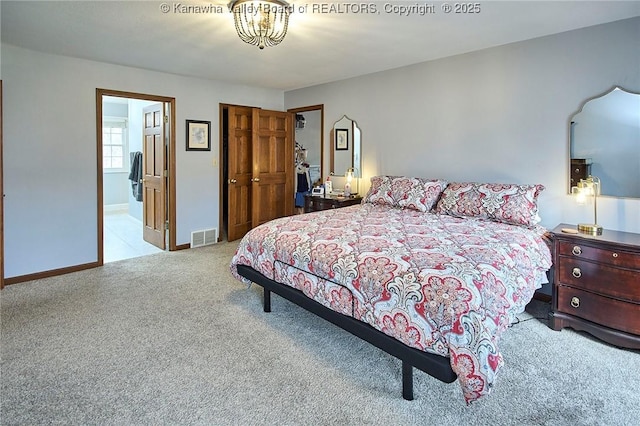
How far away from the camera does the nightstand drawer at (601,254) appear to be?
237 cm

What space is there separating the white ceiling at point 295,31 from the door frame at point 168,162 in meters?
0.38

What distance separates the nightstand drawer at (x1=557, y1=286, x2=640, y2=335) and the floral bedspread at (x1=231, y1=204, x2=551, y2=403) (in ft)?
0.91

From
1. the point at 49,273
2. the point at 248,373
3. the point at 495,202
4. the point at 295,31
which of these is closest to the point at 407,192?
the point at 495,202

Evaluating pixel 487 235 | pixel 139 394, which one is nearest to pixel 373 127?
pixel 487 235

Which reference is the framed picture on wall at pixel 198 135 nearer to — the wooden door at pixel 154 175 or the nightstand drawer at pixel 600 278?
the wooden door at pixel 154 175

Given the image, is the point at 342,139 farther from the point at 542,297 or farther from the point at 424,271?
the point at 424,271

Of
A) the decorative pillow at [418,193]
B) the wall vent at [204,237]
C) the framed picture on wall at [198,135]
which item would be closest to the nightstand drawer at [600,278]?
the decorative pillow at [418,193]

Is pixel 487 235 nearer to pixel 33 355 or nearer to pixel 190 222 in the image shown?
pixel 33 355

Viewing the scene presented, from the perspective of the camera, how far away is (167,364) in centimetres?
224

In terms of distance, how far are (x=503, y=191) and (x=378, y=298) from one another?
6.30 feet

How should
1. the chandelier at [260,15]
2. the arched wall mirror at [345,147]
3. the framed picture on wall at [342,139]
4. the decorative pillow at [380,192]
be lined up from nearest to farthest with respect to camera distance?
1. the chandelier at [260,15]
2. the decorative pillow at [380,192]
3. the arched wall mirror at [345,147]
4. the framed picture on wall at [342,139]

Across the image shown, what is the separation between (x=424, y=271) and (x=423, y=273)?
0.06 ft

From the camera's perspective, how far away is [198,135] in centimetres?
509

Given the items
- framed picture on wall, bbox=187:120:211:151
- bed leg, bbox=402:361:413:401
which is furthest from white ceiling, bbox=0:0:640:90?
bed leg, bbox=402:361:413:401
